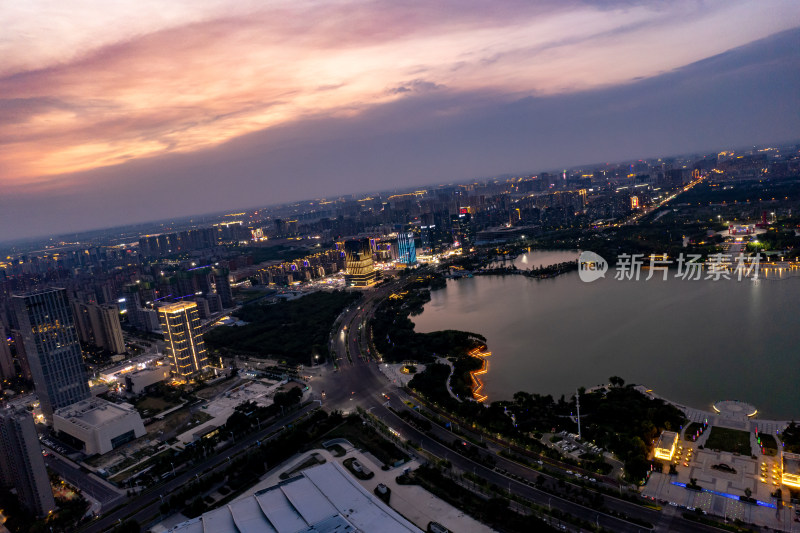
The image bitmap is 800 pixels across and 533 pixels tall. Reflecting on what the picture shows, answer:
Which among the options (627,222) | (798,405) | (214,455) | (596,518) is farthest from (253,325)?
(627,222)

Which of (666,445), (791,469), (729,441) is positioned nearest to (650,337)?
(729,441)

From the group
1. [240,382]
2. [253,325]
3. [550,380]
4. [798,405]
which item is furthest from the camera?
[253,325]

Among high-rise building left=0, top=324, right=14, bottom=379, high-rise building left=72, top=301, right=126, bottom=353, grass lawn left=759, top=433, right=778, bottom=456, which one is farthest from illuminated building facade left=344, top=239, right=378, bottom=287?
grass lawn left=759, top=433, right=778, bottom=456

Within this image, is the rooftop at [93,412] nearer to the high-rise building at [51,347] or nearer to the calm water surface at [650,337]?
the high-rise building at [51,347]

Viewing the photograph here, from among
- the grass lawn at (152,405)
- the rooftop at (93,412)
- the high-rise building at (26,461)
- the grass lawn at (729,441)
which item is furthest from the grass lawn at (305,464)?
the grass lawn at (729,441)

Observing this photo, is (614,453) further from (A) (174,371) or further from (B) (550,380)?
(A) (174,371)

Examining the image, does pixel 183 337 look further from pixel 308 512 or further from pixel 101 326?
pixel 308 512
